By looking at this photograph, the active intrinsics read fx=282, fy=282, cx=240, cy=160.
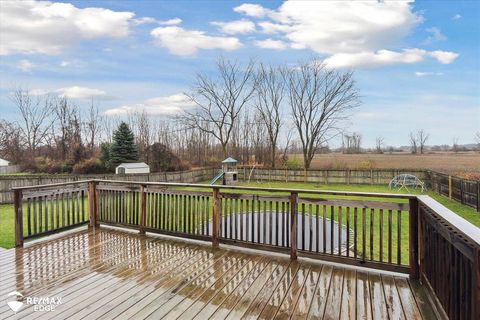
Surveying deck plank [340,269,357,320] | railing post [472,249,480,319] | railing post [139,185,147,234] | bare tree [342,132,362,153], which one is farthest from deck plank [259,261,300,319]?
bare tree [342,132,362,153]

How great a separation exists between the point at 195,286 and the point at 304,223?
155cm

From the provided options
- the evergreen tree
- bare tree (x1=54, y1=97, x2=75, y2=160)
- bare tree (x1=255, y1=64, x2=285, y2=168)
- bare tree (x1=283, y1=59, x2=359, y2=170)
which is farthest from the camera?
bare tree (x1=255, y1=64, x2=285, y2=168)

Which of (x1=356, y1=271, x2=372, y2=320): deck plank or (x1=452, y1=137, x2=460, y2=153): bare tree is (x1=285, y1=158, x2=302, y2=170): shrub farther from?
(x1=356, y1=271, x2=372, y2=320): deck plank

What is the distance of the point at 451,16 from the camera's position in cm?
1174

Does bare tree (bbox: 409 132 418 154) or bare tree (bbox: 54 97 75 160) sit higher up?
bare tree (bbox: 54 97 75 160)

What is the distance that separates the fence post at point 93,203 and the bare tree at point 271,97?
1923cm

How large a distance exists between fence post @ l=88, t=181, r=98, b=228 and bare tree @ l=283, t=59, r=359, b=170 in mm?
18944

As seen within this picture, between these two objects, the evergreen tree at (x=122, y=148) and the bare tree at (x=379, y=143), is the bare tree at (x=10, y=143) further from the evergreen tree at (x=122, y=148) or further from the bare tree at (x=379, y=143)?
the bare tree at (x=379, y=143)

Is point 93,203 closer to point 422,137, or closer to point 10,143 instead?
point 10,143

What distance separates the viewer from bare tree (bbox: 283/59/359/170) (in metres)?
22.8

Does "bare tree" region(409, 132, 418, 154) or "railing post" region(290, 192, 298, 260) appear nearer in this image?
"railing post" region(290, 192, 298, 260)

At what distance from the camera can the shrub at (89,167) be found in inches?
608

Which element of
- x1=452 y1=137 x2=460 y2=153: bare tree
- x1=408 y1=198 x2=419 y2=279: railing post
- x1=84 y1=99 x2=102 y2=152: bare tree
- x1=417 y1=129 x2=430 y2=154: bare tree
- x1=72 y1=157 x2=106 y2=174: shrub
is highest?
x1=84 y1=99 x2=102 y2=152: bare tree

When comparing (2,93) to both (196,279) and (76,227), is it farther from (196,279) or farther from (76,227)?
(196,279)
